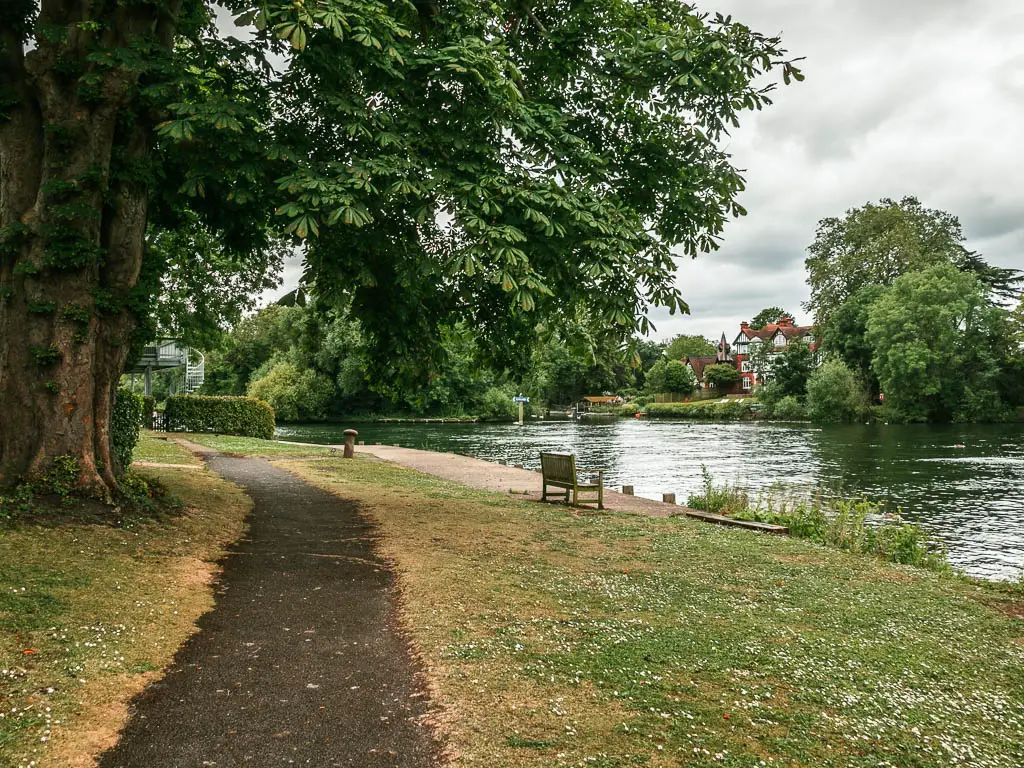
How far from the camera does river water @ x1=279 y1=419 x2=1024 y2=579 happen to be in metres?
17.3

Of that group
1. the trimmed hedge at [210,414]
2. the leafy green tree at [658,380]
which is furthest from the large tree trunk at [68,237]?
the leafy green tree at [658,380]

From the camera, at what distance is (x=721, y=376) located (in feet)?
346

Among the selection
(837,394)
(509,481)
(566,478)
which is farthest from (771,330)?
(566,478)

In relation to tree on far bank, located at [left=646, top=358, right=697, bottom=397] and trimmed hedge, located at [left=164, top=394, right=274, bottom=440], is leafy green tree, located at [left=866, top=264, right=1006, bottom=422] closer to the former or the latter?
tree on far bank, located at [left=646, top=358, right=697, bottom=397]

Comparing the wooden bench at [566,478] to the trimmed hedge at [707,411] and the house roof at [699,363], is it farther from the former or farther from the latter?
the house roof at [699,363]

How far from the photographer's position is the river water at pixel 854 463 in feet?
56.7

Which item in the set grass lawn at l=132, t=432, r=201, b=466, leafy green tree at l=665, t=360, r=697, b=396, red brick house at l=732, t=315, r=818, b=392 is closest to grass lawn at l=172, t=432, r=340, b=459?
grass lawn at l=132, t=432, r=201, b=466

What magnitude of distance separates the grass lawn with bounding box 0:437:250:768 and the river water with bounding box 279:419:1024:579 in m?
12.9

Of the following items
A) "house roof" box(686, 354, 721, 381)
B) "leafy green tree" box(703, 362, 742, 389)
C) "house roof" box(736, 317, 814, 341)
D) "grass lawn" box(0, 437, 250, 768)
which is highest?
"house roof" box(736, 317, 814, 341)

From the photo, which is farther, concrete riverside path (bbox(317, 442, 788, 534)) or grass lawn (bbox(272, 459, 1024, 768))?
concrete riverside path (bbox(317, 442, 788, 534))

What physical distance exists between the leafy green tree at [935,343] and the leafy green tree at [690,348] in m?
83.9

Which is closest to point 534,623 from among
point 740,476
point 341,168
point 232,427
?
point 341,168

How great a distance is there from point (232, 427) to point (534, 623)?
3129 cm

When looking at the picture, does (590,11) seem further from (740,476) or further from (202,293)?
(740,476)
